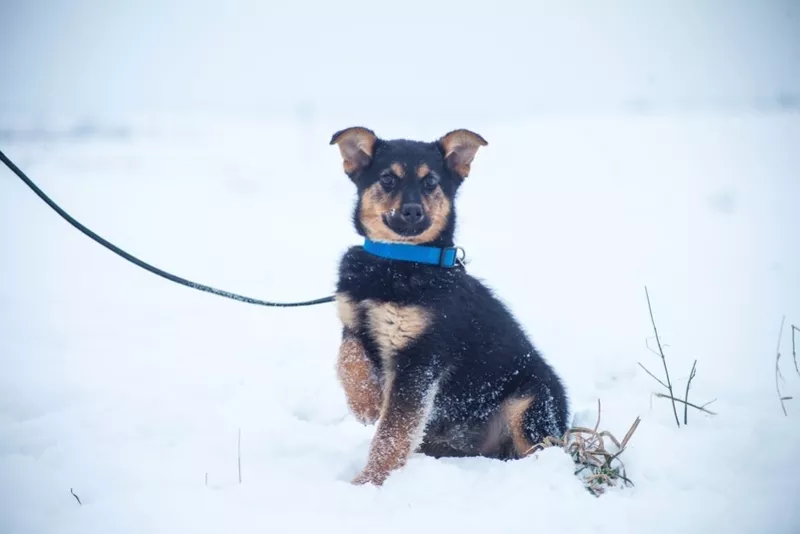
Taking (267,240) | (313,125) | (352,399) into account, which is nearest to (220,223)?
(267,240)

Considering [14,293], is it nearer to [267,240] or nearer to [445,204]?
[267,240]

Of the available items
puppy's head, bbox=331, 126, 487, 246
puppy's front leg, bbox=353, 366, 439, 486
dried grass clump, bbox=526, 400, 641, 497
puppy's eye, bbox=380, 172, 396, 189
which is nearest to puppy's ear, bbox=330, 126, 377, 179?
puppy's head, bbox=331, 126, 487, 246

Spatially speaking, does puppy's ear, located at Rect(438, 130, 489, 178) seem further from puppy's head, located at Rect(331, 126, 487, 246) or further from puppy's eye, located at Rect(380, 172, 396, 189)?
puppy's eye, located at Rect(380, 172, 396, 189)

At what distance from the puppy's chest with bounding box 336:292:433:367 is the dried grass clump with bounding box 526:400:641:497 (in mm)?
1031

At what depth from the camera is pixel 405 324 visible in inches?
137

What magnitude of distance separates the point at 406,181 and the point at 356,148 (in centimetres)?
49

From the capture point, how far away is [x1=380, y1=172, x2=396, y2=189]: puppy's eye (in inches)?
156

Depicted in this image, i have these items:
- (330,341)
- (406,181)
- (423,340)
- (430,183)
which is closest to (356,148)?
(406,181)

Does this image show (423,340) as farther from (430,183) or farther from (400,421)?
(430,183)

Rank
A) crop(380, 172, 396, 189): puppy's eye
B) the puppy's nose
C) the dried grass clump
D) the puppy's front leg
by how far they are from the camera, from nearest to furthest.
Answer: the dried grass clump
the puppy's front leg
the puppy's nose
crop(380, 172, 396, 189): puppy's eye

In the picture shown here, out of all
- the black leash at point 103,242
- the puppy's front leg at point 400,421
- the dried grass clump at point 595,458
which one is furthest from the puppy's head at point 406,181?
the dried grass clump at point 595,458

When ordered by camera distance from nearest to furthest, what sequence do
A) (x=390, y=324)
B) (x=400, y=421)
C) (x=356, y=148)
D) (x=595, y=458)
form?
(x=595, y=458) → (x=400, y=421) → (x=390, y=324) → (x=356, y=148)

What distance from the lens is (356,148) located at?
412 cm

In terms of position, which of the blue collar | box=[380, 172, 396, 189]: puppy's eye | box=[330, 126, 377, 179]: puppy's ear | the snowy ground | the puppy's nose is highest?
box=[330, 126, 377, 179]: puppy's ear
